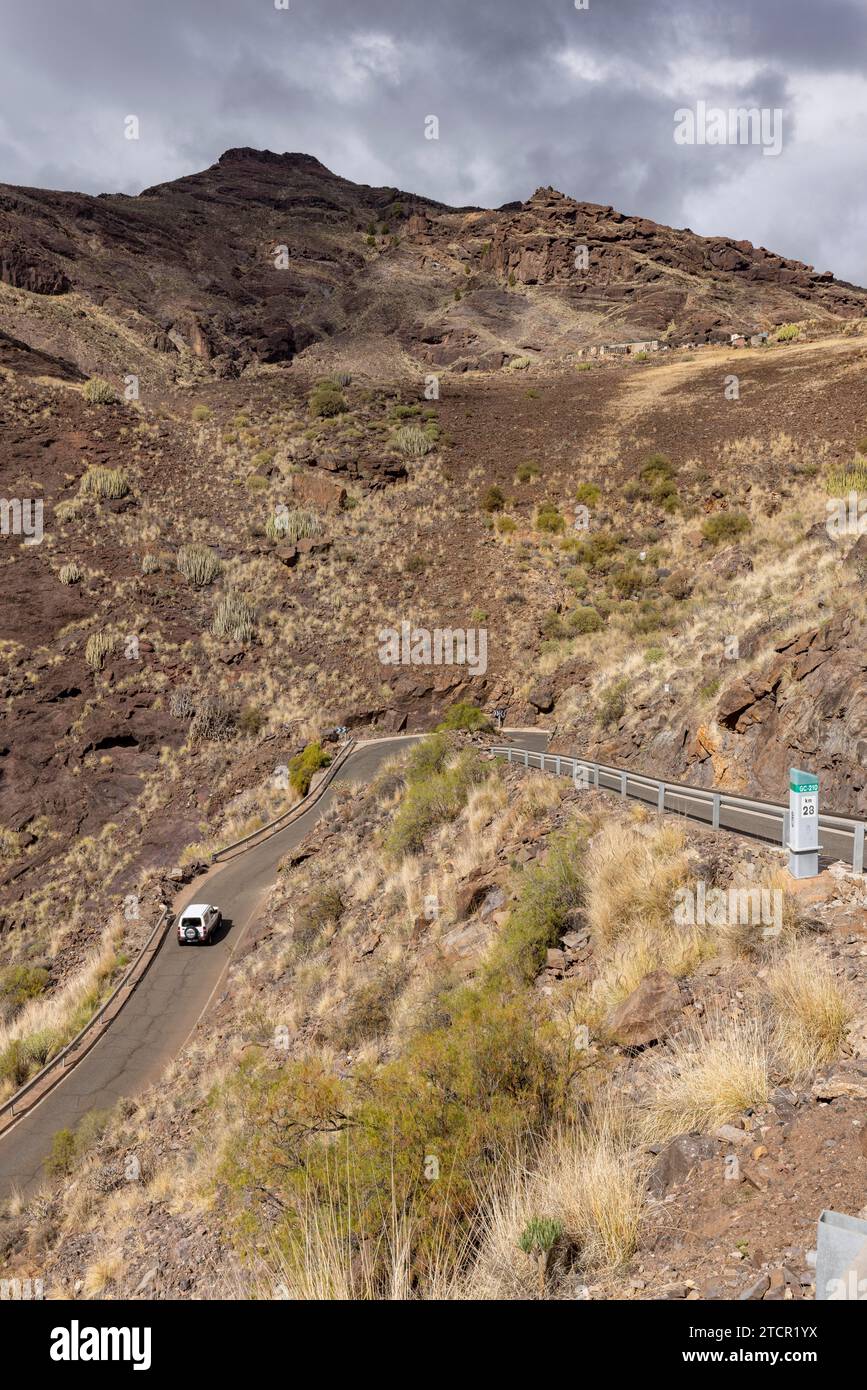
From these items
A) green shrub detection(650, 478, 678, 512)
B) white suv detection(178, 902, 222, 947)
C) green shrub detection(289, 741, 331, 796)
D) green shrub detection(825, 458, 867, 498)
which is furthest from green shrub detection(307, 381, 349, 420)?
white suv detection(178, 902, 222, 947)

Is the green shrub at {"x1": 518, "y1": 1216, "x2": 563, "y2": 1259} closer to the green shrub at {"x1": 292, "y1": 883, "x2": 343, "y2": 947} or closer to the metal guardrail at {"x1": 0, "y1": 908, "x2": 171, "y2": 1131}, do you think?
the green shrub at {"x1": 292, "y1": 883, "x2": 343, "y2": 947}

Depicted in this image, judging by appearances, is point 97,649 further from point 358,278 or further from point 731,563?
point 358,278

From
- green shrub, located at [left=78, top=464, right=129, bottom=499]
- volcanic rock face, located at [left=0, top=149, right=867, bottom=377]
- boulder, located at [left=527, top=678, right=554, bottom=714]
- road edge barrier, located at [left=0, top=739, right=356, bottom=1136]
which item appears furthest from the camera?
volcanic rock face, located at [left=0, top=149, right=867, bottom=377]

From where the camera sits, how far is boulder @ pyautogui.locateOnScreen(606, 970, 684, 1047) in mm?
6051

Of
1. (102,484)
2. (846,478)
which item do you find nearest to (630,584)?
(846,478)

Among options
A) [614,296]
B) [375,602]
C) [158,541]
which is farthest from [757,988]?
[614,296]

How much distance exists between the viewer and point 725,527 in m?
32.4

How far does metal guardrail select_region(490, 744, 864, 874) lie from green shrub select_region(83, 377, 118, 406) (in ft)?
142

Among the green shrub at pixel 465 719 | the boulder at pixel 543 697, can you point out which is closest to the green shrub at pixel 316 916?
the green shrub at pixel 465 719

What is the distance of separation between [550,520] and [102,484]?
23387 mm

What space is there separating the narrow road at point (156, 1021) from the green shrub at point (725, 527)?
21534 millimetres

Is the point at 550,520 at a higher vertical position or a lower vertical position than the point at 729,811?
higher

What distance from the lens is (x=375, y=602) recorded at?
35.9 metres
